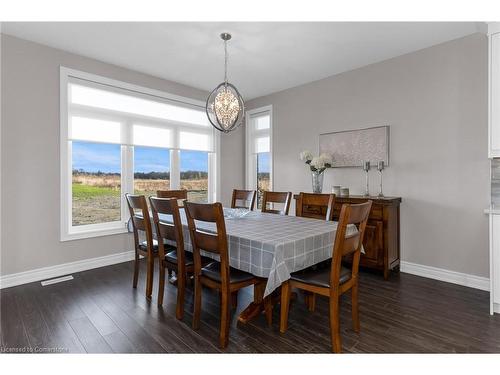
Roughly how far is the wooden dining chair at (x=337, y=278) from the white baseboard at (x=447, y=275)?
176 centimetres

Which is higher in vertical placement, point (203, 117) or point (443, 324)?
point (203, 117)

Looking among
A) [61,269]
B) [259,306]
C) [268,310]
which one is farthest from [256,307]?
[61,269]

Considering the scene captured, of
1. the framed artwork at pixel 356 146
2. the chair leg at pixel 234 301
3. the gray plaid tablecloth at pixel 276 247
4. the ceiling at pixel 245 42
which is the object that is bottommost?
the chair leg at pixel 234 301

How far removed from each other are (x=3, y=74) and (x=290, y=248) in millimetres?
3438

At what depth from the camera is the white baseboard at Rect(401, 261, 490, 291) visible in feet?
9.29

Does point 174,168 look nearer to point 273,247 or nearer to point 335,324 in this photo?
point 273,247

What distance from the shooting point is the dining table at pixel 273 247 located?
168 centimetres

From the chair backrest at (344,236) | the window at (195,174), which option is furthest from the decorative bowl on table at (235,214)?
the window at (195,174)

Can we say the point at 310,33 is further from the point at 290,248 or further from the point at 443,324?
the point at 443,324

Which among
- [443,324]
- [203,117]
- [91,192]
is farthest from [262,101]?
[443,324]

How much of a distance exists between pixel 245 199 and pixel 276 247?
1.84 metres

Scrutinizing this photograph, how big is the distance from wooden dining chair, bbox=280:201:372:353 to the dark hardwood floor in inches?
6.7

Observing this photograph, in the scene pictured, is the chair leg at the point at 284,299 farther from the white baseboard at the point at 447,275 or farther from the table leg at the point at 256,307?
the white baseboard at the point at 447,275

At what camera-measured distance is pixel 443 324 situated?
2.12 meters
